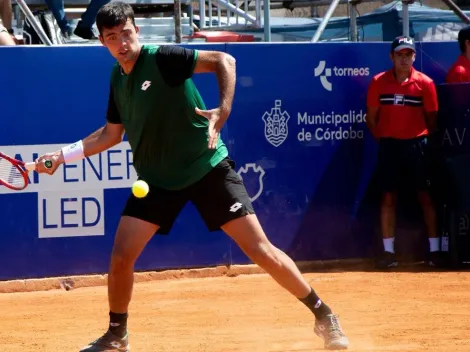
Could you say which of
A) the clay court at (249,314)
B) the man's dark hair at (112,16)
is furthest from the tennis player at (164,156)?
the clay court at (249,314)

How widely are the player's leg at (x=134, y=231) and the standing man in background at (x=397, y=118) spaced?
4632 millimetres

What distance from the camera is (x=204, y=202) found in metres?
6.13

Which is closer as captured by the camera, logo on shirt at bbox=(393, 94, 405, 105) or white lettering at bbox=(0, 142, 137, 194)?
white lettering at bbox=(0, 142, 137, 194)

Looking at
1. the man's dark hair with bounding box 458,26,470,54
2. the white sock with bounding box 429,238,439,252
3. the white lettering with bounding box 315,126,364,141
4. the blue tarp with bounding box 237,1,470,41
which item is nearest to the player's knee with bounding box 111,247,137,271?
the white lettering with bounding box 315,126,364,141

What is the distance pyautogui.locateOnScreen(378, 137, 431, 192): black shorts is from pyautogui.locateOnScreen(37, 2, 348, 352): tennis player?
431cm

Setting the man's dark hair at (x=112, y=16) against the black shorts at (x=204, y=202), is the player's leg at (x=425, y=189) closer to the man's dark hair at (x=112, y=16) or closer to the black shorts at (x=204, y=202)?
the black shorts at (x=204, y=202)

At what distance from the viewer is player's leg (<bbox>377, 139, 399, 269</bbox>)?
1035cm

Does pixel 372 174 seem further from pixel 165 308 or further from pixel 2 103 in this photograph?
pixel 2 103

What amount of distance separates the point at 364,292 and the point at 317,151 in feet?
5.86

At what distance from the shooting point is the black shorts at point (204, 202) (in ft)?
19.8

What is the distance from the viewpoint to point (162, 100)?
594cm

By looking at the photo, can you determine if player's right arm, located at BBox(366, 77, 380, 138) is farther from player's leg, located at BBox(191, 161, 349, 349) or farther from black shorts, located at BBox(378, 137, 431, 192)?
player's leg, located at BBox(191, 161, 349, 349)

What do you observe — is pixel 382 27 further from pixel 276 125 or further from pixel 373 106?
pixel 276 125

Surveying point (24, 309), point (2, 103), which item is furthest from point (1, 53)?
point (24, 309)
